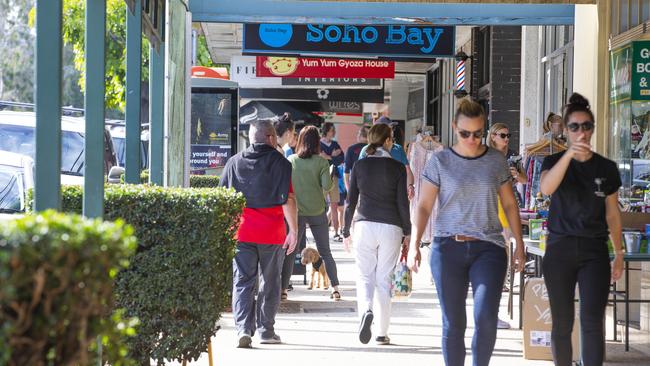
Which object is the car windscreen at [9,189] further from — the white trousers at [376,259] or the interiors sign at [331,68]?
the interiors sign at [331,68]

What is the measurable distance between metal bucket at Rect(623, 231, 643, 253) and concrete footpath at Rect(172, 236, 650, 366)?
100cm

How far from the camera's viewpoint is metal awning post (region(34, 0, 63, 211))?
17.0 feet

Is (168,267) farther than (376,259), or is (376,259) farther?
(376,259)

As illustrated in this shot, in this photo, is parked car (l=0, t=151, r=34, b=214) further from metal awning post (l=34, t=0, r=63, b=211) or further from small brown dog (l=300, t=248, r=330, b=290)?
metal awning post (l=34, t=0, r=63, b=211)

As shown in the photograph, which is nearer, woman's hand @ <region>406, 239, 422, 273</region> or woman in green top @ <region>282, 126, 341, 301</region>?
woman's hand @ <region>406, 239, 422, 273</region>

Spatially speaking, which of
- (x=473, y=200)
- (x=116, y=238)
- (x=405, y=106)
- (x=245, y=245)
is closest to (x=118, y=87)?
(x=405, y=106)

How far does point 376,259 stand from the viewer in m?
9.23

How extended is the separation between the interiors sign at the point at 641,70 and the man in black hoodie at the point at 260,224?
3459 mm

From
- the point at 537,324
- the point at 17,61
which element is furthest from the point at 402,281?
the point at 17,61

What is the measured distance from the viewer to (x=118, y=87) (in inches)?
1081

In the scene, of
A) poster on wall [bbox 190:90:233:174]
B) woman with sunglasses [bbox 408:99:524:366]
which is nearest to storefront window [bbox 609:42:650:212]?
woman with sunglasses [bbox 408:99:524:366]

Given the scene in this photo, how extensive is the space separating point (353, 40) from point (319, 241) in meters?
3.58

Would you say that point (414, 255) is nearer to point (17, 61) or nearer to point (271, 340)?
point (271, 340)

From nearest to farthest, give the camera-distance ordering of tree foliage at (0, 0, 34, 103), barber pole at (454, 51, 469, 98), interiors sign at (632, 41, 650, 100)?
interiors sign at (632, 41, 650, 100)
barber pole at (454, 51, 469, 98)
tree foliage at (0, 0, 34, 103)
